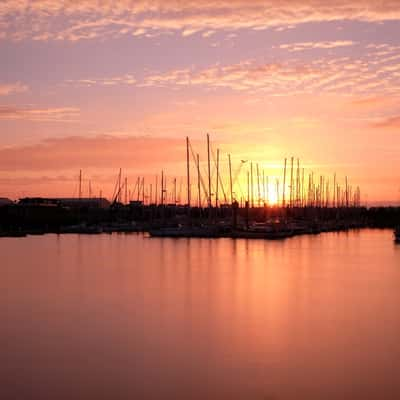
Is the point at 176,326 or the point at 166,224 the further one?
the point at 166,224

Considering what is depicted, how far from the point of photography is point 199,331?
1342cm

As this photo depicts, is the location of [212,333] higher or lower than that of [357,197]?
lower

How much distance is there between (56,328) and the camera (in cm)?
1351

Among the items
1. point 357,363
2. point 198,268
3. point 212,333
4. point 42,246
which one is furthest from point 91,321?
point 42,246

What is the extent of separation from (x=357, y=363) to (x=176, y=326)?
4348 mm

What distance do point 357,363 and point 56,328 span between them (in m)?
6.18

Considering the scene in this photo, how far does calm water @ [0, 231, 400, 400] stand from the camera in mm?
9648

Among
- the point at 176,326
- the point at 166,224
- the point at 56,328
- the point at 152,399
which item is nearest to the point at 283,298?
the point at 176,326

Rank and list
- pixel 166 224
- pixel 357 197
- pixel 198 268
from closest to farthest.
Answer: pixel 198 268 → pixel 166 224 → pixel 357 197

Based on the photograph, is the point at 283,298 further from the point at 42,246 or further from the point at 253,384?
the point at 42,246

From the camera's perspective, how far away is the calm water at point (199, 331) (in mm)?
9648

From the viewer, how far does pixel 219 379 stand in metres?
9.98

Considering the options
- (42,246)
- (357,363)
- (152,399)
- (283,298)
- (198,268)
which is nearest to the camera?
(152,399)

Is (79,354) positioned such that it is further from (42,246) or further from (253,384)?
(42,246)
